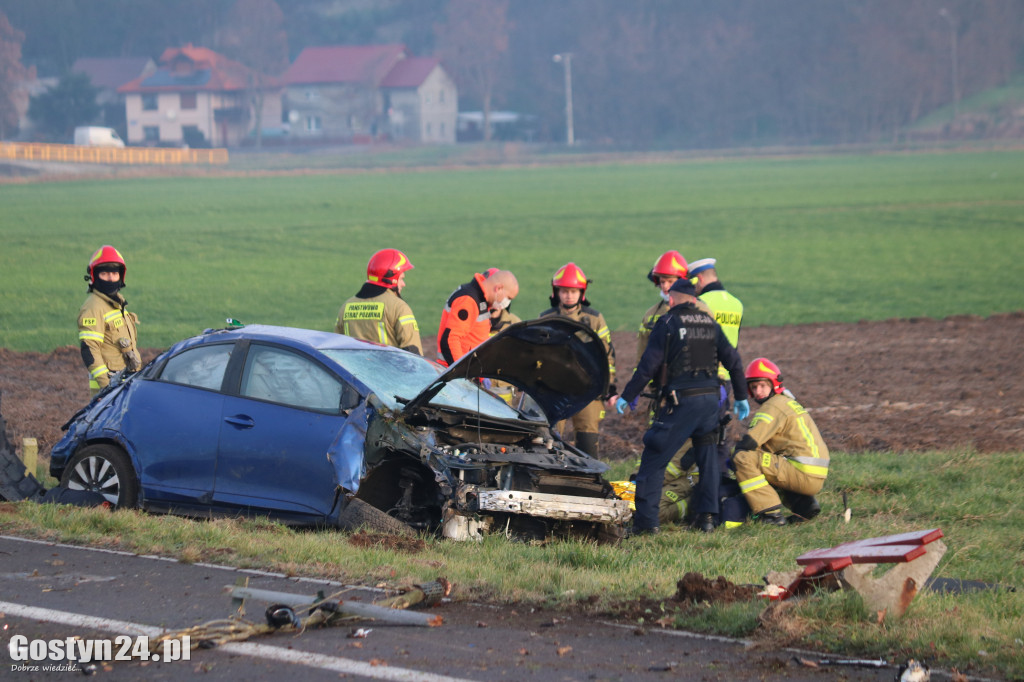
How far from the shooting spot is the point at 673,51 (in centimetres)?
13900

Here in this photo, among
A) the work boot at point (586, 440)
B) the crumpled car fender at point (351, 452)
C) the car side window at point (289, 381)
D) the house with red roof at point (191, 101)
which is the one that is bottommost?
the work boot at point (586, 440)

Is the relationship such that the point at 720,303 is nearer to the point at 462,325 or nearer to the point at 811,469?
the point at 811,469

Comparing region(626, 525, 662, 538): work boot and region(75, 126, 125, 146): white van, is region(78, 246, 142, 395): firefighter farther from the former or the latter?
region(75, 126, 125, 146): white van

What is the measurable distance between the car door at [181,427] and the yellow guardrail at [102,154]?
79169mm

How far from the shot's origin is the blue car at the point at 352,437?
762 cm

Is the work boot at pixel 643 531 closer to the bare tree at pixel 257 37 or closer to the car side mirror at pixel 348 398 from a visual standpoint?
the car side mirror at pixel 348 398

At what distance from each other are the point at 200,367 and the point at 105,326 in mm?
2318

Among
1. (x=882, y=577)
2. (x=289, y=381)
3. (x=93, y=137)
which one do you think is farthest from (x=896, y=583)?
(x=93, y=137)

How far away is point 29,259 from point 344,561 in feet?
90.6

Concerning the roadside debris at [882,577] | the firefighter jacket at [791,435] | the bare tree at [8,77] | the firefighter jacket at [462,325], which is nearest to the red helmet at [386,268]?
the firefighter jacket at [462,325]

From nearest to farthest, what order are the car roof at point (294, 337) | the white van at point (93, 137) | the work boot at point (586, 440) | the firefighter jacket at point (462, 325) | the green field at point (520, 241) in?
1. the car roof at point (294, 337)
2. the firefighter jacket at point (462, 325)
3. the work boot at point (586, 440)
4. the green field at point (520, 241)
5. the white van at point (93, 137)

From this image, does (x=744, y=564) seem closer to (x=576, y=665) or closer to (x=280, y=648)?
(x=576, y=665)

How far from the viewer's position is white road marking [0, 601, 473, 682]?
509 centimetres

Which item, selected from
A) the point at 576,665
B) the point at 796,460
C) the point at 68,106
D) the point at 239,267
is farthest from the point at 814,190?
the point at 68,106
